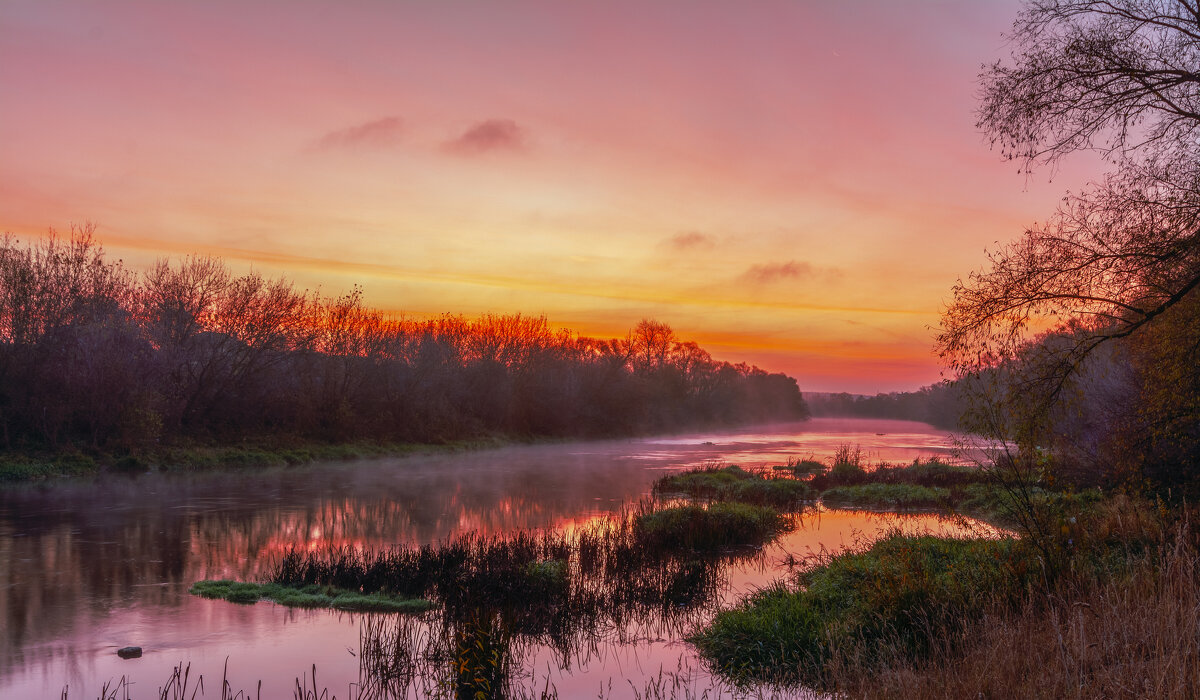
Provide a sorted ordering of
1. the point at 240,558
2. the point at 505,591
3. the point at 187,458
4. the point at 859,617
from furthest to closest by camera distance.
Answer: the point at 187,458, the point at 240,558, the point at 505,591, the point at 859,617

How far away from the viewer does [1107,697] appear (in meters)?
5.20

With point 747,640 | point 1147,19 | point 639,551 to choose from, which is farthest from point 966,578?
point 1147,19

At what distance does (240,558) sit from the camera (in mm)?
14898

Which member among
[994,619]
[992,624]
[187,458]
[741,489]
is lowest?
[741,489]

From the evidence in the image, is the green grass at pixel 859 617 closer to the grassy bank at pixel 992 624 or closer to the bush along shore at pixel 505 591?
the grassy bank at pixel 992 624

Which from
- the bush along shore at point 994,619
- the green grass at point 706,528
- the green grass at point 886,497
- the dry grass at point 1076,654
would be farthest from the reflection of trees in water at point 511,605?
the green grass at point 886,497

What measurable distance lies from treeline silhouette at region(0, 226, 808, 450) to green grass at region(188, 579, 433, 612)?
19815mm

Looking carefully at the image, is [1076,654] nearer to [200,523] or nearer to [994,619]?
[994,619]

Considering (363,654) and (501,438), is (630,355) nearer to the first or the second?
(501,438)

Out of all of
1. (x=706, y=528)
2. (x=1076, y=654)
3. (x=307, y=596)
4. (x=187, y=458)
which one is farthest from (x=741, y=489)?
(x=187, y=458)

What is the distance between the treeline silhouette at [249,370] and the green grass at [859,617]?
27.2 m

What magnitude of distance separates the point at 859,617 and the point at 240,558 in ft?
38.6

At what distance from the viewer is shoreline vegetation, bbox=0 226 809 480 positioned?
27.8m

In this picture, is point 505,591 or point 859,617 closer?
point 859,617
